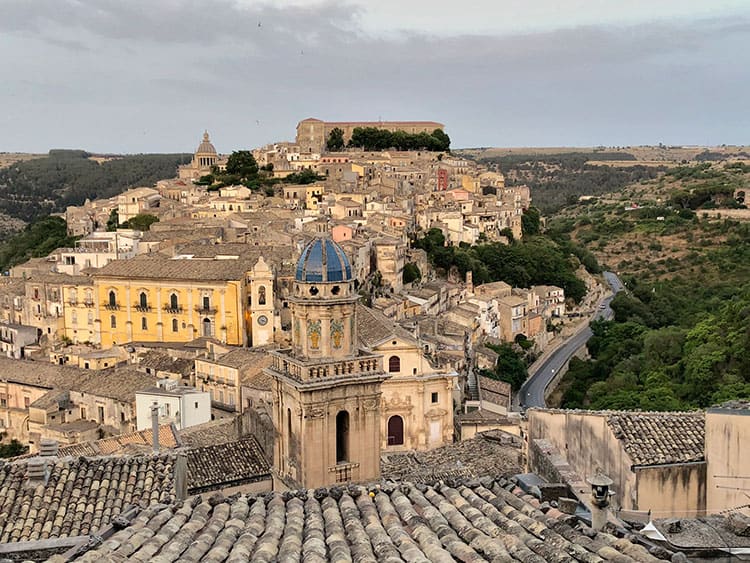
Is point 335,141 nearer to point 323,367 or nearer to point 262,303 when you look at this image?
point 262,303

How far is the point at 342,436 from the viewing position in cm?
1658

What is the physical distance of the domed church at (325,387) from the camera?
15914 millimetres

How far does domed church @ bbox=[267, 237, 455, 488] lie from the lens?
52.2 feet

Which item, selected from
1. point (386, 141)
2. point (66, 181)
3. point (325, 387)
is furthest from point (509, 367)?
point (66, 181)

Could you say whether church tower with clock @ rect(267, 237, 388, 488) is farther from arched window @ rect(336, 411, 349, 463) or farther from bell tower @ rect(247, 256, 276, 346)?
bell tower @ rect(247, 256, 276, 346)

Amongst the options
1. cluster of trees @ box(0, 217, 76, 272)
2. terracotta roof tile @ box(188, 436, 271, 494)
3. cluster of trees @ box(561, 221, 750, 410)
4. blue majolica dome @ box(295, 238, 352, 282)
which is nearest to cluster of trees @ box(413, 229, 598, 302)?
cluster of trees @ box(561, 221, 750, 410)

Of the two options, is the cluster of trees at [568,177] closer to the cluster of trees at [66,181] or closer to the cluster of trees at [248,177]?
the cluster of trees at [248,177]

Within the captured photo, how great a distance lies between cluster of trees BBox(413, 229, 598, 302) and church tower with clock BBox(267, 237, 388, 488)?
38207mm

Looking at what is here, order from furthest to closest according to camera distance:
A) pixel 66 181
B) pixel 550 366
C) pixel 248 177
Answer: pixel 66 181, pixel 248 177, pixel 550 366

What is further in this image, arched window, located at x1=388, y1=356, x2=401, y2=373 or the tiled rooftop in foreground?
arched window, located at x1=388, y1=356, x2=401, y2=373

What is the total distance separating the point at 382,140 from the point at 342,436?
7516 centimetres

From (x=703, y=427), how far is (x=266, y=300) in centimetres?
2595

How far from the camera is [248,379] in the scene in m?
29.9

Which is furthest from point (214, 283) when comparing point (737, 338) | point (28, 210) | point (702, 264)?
point (28, 210)
